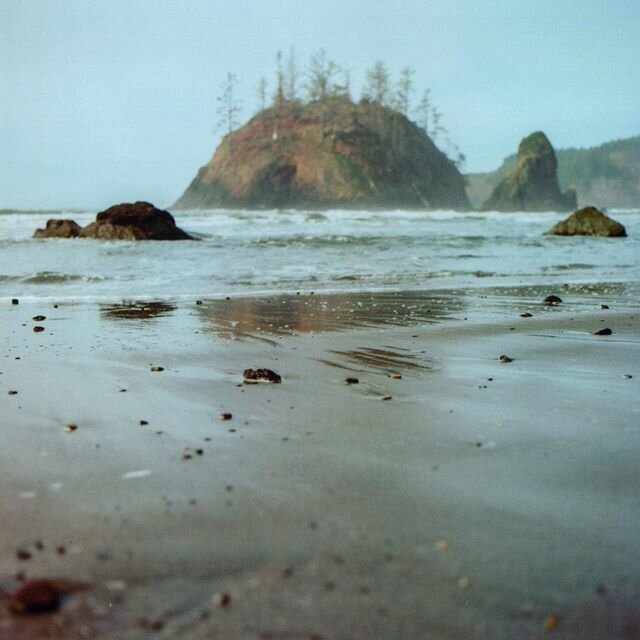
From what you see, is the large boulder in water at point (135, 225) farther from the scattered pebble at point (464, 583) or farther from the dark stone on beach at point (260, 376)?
the scattered pebble at point (464, 583)

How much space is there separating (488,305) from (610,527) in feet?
19.4

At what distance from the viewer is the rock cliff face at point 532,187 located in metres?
89.8

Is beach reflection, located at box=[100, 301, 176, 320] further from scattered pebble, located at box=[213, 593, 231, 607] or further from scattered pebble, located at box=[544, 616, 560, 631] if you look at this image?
scattered pebble, located at box=[544, 616, 560, 631]

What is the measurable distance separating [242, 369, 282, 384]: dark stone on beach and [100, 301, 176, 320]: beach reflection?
9.45 feet

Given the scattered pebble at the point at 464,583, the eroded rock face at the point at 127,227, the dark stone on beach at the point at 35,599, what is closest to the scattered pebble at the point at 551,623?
the scattered pebble at the point at 464,583

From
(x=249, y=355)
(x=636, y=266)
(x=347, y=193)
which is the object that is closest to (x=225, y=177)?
(x=347, y=193)

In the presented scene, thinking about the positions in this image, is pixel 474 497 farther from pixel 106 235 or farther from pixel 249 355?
pixel 106 235

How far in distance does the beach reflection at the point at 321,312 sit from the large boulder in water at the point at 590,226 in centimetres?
1711

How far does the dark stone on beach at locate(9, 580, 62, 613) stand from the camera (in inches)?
61.7

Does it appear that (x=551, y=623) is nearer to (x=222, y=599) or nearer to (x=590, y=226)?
(x=222, y=599)

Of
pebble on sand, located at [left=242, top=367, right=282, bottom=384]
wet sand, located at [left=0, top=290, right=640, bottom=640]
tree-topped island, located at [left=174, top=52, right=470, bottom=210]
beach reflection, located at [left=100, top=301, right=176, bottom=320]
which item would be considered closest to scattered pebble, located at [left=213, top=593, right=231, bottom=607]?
wet sand, located at [left=0, top=290, right=640, bottom=640]

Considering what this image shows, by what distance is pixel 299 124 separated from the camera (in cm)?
8938

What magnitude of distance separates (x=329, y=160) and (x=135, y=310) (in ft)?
254

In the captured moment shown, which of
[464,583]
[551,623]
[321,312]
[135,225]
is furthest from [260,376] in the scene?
[135,225]
